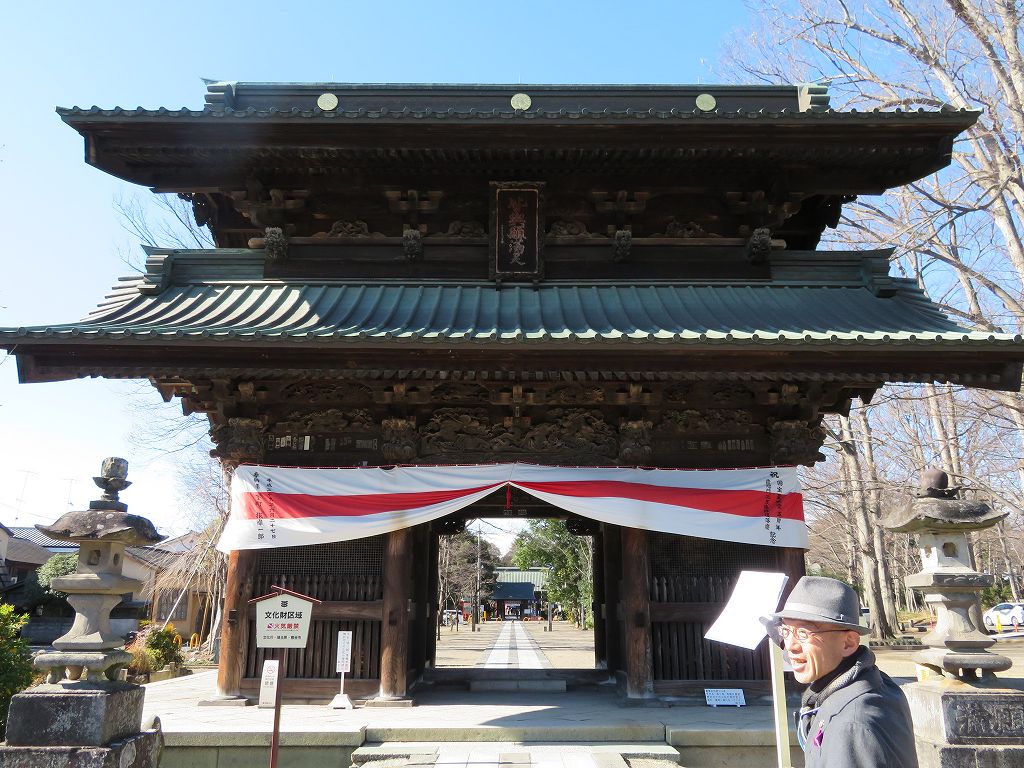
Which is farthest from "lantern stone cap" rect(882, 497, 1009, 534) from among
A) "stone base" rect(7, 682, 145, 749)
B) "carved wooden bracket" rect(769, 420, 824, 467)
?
"stone base" rect(7, 682, 145, 749)

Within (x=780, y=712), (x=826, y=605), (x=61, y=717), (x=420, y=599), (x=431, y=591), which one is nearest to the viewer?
(x=826, y=605)

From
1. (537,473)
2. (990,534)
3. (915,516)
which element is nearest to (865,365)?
(915,516)

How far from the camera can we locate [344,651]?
7.57 meters

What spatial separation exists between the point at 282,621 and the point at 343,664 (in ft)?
4.54

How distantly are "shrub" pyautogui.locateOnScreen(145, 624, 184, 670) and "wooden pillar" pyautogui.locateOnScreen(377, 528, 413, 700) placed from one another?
11.1 m

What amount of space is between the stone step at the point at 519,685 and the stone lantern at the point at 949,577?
4.76m

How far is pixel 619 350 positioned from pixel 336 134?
435 centimetres

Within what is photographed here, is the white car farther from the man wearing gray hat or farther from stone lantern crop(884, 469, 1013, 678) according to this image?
the man wearing gray hat

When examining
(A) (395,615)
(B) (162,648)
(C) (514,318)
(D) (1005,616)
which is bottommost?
(D) (1005,616)

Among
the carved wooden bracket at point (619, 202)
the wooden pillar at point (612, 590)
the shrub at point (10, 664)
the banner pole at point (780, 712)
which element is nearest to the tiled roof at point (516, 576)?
the wooden pillar at point (612, 590)

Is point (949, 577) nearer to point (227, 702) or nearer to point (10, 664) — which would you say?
point (227, 702)

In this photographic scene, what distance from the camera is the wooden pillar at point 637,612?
7.77 metres

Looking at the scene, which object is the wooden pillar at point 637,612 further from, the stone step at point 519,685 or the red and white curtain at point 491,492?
the stone step at point 519,685

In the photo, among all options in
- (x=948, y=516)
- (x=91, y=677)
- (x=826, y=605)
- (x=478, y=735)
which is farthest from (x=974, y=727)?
(x=91, y=677)
